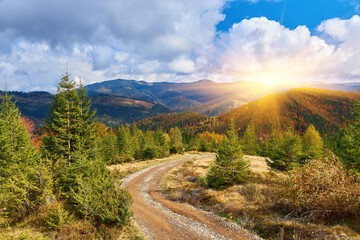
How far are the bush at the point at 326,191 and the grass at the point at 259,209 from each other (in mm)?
723

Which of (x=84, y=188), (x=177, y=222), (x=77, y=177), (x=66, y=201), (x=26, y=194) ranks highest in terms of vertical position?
(x=77, y=177)

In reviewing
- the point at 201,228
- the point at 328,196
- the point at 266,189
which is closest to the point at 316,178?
the point at 328,196

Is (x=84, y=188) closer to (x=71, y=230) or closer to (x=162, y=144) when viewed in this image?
(x=71, y=230)

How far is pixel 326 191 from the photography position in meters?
9.84

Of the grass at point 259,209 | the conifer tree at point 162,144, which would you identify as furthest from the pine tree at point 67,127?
the conifer tree at point 162,144

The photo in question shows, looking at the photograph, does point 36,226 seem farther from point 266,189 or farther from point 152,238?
point 266,189

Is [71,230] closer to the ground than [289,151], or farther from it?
closer to the ground

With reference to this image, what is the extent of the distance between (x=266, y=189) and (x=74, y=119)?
21.9 meters

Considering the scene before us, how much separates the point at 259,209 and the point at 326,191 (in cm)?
531

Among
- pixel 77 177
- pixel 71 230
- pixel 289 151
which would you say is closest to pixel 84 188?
pixel 77 177

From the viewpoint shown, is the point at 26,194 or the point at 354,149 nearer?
the point at 26,194

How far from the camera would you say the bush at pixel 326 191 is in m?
9.56

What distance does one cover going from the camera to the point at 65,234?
1041cm

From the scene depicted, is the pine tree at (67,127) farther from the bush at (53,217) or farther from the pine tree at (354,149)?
the pine tree at (354,149)
